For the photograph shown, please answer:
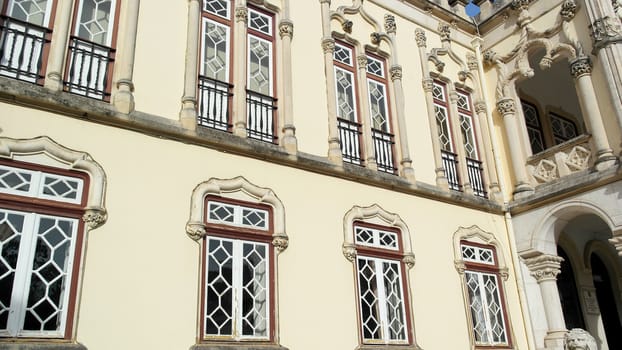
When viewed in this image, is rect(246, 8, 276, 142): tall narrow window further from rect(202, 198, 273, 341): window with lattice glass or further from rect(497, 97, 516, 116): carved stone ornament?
rect(497, 97, 516, 116): carved stone ornament

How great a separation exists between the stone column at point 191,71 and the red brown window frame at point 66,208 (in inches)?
59.4

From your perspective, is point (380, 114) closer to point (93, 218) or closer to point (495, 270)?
point (495, 270)

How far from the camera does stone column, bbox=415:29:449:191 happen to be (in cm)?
945

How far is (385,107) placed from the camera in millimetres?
9523

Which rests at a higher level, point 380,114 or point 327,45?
point 327,45

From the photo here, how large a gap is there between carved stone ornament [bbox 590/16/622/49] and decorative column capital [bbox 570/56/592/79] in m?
0.28

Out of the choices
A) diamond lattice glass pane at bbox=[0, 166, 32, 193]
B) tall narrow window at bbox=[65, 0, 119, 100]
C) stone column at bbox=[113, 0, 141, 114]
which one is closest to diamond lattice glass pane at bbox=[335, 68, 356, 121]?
stone column at bbox=[113, 0, 141, 114]

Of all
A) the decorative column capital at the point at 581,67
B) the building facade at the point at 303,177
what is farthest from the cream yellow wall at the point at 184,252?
the decorative column capital at the point at 581,67

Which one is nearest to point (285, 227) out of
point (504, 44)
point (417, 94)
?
point (417, 94)

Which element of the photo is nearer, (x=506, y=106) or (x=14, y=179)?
(x=14, y=179)

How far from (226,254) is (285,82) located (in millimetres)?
2832

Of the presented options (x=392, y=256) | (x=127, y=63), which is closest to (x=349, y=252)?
(x=392, y=256)

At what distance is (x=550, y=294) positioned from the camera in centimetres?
921

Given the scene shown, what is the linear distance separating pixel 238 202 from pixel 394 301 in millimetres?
2798
